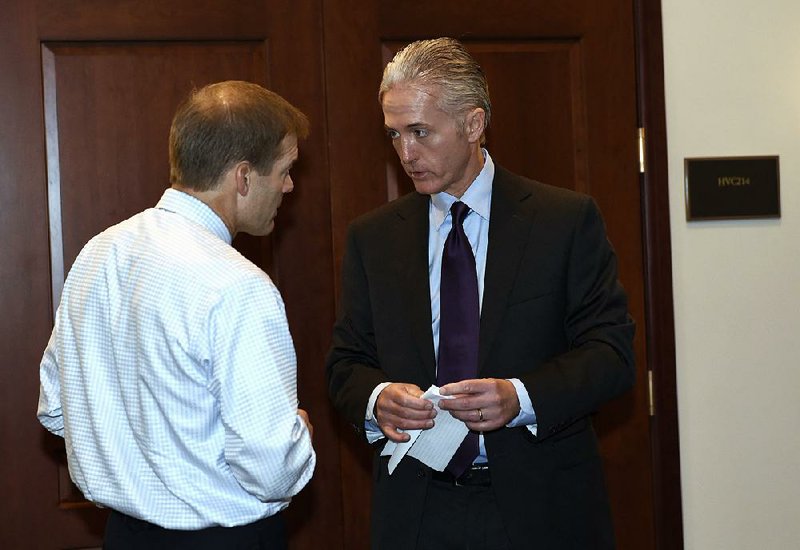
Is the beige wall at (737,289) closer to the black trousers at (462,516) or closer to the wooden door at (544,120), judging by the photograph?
the wooden door at (544,120)

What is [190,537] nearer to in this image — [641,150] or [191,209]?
[191,209]

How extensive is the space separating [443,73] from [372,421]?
0.80 m

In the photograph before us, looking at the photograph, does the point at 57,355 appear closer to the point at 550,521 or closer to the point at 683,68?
the point at 550,521

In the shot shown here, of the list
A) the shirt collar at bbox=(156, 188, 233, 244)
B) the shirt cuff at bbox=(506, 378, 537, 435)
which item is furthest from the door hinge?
the shirt collar at bbox=(156, 188, 233, 244)

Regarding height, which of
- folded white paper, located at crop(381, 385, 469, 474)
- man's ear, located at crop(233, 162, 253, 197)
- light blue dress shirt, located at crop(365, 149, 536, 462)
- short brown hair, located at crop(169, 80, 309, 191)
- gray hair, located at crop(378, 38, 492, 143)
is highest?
gray hair, located at crop(378, 38, 492, 143)

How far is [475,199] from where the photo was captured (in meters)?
2.34

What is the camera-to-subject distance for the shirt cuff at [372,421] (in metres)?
2.23

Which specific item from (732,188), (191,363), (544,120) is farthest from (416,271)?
(732,188)

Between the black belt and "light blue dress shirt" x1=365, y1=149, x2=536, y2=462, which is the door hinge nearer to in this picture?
"light blue dress shirt" x1=365, y1=149, x2=536, y2=462

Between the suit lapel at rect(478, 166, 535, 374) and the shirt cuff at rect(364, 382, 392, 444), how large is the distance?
229 mm

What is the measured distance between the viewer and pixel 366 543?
10.1 ft

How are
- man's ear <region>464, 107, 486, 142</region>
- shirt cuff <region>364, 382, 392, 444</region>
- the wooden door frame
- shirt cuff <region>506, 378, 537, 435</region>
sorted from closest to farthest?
1. shirt cuff <region>506, 378, 537, 435</region>
2. shirt cuff <region>364, 382, 392, 444</region>
3. man's ear <region>464, 107, 486, 142</region>
4. the wooden door frame

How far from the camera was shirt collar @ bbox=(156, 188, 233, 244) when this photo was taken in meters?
1.86

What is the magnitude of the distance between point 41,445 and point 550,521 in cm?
153
